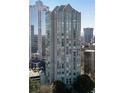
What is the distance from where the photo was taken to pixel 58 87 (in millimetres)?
2133

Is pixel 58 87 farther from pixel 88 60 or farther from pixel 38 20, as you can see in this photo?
pixel 38 20

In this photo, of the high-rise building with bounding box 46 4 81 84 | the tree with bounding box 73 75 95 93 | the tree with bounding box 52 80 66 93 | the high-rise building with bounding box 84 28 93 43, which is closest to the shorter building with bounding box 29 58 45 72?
the high-rise building with bounding box 46 4 81 84

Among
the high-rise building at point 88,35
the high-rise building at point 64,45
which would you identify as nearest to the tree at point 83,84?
the high-rise building at point 64,45

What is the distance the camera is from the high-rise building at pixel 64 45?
7.00 feet

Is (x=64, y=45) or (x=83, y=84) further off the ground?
(x=64, y=45)

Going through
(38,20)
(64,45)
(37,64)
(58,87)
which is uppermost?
(38,20)

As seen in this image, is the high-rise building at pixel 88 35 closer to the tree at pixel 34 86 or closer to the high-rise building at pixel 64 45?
the high-rise building at pixel 64 45

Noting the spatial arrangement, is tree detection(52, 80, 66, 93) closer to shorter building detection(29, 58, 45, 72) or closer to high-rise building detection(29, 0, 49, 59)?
shorter building detection(29, 58, 45, 72)

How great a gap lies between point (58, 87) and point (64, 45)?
0.40 meters

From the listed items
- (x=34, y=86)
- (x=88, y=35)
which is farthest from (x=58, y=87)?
(x=88, y=35)

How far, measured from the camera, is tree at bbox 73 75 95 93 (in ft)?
7.06
